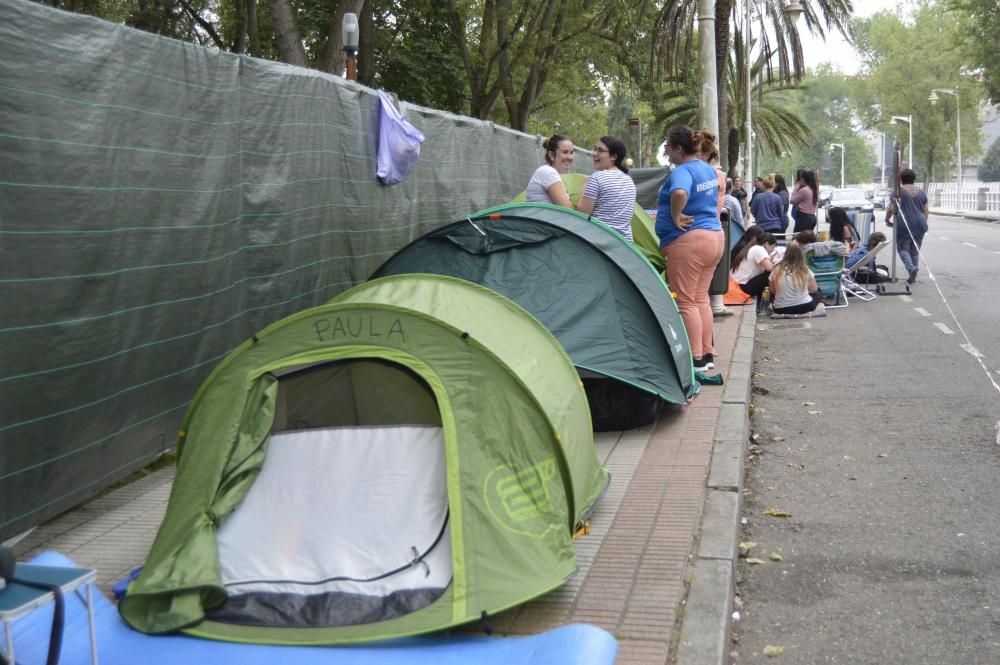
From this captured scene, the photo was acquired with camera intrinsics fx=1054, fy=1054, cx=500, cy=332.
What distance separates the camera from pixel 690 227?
27.0 ft

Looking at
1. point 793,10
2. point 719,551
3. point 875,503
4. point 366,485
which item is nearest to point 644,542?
point 719,551

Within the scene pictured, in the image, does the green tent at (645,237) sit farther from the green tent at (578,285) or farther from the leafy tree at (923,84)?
the leafy tree at (923,84)

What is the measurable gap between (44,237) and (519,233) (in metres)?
3.33

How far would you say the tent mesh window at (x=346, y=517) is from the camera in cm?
397

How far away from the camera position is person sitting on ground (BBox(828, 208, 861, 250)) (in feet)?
49.8

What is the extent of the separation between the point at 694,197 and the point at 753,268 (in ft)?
20.2

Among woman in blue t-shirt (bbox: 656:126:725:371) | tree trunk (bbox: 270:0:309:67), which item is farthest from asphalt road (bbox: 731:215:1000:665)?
tree trunk (bbox: 270:0:309:67)

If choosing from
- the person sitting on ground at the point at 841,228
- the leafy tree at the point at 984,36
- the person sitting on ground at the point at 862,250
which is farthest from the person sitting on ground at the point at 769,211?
the leafy tree at the point at 984,36

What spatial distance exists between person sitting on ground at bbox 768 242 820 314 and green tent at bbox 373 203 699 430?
654cm

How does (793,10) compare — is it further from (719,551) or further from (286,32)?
(719,551)

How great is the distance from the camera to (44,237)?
4664 millimetres

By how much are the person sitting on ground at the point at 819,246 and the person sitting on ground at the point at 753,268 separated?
472 millimetres

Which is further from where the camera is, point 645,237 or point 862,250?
point 862,250

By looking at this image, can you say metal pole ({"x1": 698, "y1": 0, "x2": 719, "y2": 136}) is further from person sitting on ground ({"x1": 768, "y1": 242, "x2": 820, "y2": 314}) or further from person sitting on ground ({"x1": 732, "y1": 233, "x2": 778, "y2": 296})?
person sitting on ground ({"x1": 768, "y1": 242, "x2": 820, "y2": 314})
